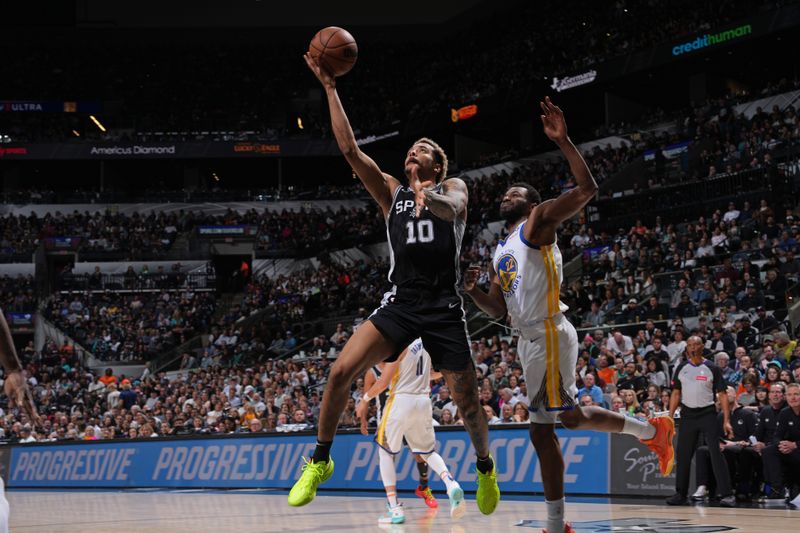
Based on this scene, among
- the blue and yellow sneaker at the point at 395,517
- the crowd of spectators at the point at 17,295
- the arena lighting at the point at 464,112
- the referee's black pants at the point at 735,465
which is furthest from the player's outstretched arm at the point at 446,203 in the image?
the crowd of spectators at the point at 17,295

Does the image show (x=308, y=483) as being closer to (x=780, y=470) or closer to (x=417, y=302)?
(x=417, y=302)

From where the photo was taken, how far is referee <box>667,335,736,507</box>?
10.9m

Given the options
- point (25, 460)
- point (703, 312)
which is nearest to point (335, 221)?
point (25, 460)

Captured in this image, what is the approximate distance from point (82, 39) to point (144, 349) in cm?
2308

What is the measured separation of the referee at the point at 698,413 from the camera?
10883 mm

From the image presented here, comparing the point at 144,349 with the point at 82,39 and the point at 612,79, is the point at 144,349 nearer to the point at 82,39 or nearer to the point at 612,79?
the point at 612,79

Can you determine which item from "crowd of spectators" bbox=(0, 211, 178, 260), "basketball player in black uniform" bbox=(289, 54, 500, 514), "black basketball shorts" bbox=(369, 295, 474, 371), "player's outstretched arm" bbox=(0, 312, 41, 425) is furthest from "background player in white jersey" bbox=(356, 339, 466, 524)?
"crowd of spectators" bbox=(0, 211, 178, 260)

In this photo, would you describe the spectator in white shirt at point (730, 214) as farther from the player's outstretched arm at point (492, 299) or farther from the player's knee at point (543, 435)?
the player's knee at point (543, 435)

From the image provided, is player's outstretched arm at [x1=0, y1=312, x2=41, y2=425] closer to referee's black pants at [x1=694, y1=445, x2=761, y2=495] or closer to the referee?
the referee

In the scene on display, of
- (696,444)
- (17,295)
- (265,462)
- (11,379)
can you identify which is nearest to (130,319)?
(17,295)

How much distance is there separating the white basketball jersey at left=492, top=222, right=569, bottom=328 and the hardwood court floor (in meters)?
2.26

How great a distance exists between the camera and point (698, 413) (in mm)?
11016

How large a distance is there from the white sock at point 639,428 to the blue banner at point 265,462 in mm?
5028

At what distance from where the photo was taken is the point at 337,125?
21.2 ft
